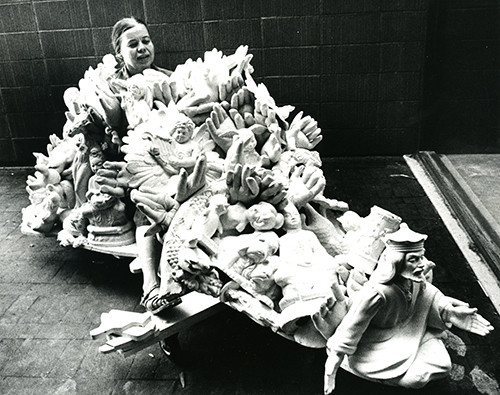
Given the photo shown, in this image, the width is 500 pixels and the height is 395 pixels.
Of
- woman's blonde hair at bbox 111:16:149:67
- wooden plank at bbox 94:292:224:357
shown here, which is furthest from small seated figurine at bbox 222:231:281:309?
woman's blonde hair at bbox 111:16:149:67

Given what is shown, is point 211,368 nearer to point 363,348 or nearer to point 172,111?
point 363,348

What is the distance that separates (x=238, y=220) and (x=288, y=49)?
3000 mm

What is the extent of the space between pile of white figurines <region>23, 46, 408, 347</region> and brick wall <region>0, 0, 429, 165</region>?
4.66 feet

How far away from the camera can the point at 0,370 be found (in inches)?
128

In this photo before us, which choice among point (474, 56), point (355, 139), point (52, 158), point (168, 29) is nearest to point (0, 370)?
point (52, 158)

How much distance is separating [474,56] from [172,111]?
337 centimetres

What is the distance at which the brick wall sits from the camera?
18.3 feet

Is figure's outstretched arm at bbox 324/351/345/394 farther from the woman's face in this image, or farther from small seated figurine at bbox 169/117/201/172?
Answer: the woman's face

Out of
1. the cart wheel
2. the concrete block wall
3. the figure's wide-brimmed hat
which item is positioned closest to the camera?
the figure's wide-brimmed hat

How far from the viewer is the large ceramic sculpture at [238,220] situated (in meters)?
2.47

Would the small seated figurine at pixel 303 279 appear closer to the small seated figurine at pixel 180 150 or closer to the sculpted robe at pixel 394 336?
the sculpted robe at pixel 394 336

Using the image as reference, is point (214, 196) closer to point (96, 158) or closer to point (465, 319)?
point (96, 158)

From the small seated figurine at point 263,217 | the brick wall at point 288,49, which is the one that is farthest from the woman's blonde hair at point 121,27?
the small seated figurine at point 263,217

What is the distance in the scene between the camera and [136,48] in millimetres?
4152
